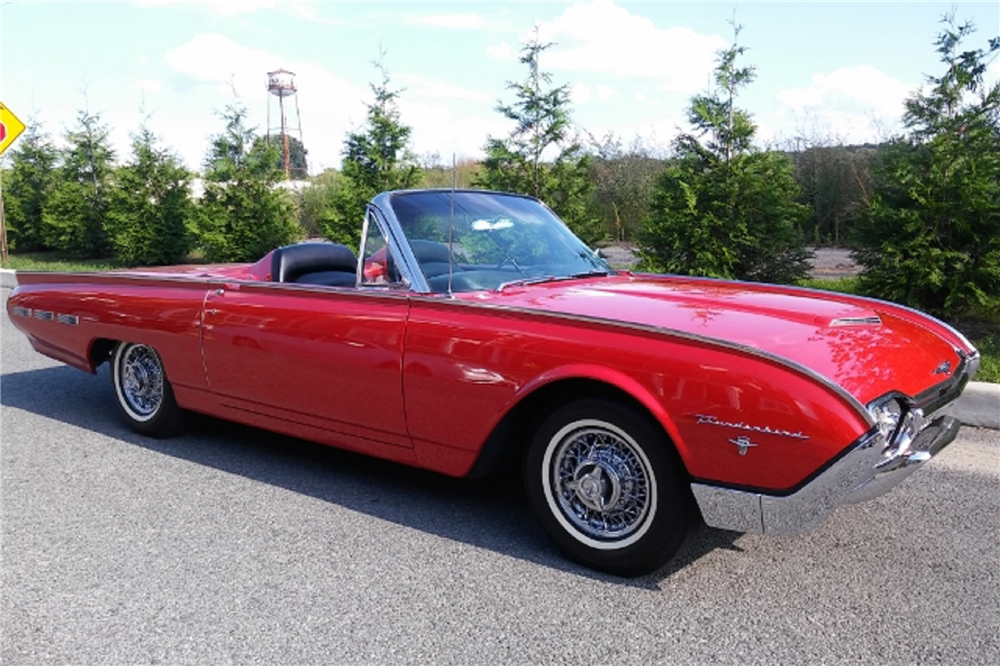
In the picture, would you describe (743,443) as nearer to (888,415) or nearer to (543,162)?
(888,415)

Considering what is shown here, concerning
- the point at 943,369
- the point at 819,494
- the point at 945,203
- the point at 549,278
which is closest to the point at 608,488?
the point at 819,494

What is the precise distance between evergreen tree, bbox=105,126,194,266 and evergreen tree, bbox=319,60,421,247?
484cm

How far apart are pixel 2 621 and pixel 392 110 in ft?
35.4

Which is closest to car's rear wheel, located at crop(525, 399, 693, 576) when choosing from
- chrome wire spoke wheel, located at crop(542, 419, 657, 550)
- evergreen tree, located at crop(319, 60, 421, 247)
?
chrome wire spoke wheel, located at crop(542, 419, 657, 550)

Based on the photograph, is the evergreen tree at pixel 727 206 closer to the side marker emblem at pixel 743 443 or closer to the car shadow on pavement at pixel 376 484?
the car shadow on pavement at pixel 376 484

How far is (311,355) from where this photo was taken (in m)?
4.10

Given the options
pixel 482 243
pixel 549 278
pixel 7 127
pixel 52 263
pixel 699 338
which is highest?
pixel 7 127

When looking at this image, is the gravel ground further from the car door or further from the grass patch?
the grass patch

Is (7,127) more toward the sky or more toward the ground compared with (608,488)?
more toward the sky

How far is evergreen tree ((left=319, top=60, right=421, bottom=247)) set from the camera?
40.8 feet

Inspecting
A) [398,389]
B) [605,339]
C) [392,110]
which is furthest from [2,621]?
[392,110]

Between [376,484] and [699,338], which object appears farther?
[376,484]

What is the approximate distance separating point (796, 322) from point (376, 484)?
2.19 metres

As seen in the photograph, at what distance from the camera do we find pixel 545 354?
Answer: 3.36 metres
